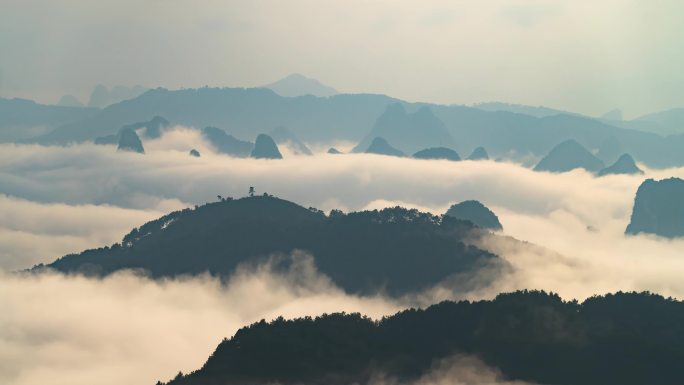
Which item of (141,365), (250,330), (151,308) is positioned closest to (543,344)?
(250,330)

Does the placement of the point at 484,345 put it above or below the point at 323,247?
below

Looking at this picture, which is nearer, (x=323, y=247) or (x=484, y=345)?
(x=484, y=345)

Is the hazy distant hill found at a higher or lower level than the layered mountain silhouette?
higher

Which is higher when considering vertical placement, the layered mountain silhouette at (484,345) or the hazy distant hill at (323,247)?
the hazy distant hill at (323,247)

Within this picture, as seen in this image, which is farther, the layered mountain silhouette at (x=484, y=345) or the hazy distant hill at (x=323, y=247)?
the hazy distant hill at (x=323, y=247)

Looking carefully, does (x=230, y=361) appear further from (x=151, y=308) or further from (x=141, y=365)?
(x=151, y=308)
